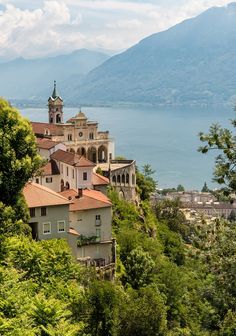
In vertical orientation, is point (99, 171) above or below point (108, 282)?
above

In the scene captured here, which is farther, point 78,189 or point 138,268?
point 78,189

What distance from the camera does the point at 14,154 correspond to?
2103 cm

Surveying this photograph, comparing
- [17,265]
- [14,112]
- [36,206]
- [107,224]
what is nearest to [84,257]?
[107,224]

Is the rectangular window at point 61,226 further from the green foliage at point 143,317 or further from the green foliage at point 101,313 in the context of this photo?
the green foliage at point 101,313

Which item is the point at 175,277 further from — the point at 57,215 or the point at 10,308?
the point at 10,308

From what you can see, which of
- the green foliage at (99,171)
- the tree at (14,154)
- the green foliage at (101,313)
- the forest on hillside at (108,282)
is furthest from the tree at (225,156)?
the green foliage at (99,171)

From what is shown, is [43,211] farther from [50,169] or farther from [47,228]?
[50,169]

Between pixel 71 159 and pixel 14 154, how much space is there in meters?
13.6

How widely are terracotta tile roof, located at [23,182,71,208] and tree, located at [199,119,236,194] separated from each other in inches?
494

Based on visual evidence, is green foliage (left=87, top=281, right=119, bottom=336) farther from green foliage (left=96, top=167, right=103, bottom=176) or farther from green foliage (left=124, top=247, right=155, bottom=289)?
green foliage (left=96, top=167, right=103, bottom=176)

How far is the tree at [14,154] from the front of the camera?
20859mm

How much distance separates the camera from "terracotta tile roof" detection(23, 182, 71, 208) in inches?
915

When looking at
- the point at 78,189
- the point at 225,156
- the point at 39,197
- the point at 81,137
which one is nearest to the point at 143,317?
the point at 39,197

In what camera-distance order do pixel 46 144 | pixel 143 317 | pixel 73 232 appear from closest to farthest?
pixel 143 317
pixel 73 232
pixel 46 144
